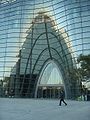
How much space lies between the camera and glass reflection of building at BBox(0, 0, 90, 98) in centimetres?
4828

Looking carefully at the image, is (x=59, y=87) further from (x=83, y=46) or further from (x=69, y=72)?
(x=83, y=46)

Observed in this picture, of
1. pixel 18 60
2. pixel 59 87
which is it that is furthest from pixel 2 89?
pixel 59 87

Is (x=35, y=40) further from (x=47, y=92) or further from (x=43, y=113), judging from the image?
(x=43, y=113)

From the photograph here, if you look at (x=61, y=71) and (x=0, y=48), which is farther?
(x=0, y=48)

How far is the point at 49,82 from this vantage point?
5169 cm

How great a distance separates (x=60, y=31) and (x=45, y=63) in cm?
600

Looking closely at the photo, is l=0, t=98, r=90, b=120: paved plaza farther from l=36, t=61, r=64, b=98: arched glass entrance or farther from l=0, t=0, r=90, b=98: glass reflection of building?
l=36, t=61, r=64, b=98: arched glass entrance

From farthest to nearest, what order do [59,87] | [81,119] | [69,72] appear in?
1. [59,87]
2. [69,72]
3. [81,119]

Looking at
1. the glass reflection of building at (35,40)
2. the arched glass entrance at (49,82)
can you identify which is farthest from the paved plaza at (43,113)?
the arched glass entrance at (49,82)

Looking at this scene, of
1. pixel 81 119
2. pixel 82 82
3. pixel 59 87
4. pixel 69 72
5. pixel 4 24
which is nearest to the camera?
pixel 81 119

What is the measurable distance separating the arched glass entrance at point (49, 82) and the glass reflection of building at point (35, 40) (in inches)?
14.4

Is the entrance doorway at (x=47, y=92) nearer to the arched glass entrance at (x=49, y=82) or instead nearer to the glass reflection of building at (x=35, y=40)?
the arched glass entrance at (x=49, y=82)

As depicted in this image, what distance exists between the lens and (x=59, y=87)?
50.5 m

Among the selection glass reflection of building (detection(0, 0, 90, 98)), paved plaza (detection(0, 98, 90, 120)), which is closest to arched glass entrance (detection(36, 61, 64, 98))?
glass reflection of building (detection(0, 0, 90, 98))
